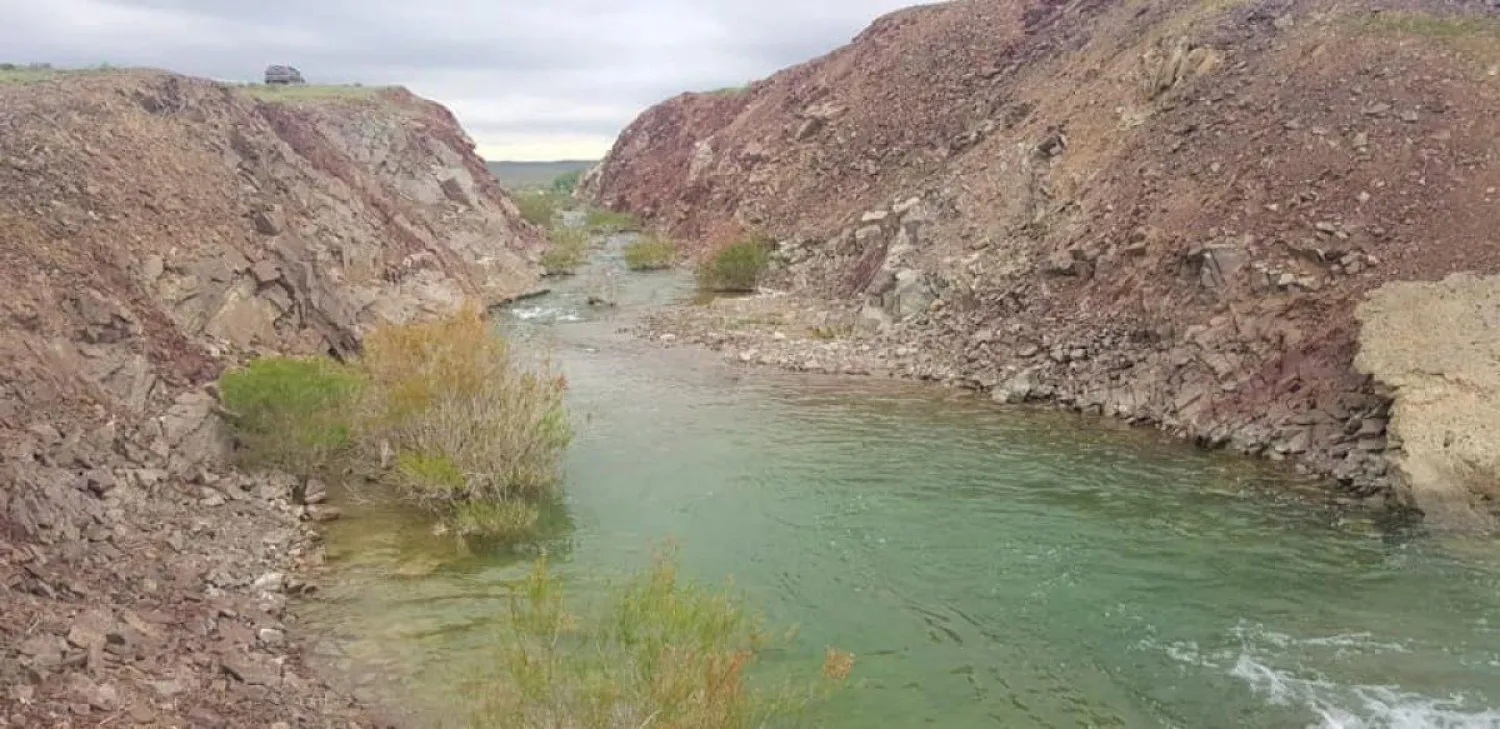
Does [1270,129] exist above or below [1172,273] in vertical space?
above

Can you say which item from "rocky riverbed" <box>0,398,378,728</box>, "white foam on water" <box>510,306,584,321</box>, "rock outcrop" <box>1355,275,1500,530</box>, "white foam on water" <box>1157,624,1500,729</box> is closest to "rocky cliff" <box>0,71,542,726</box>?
"rocky riverbed" <box>0,398,378,728</box>

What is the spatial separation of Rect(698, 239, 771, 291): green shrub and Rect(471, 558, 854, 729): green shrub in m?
27.6

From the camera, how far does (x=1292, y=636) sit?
10.0 meters

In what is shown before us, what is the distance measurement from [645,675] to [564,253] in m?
37.9

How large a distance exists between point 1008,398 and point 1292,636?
982 cm

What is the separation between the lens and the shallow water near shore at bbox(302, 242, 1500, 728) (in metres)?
9.05

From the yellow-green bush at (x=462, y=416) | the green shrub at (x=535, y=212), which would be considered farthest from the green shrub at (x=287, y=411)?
the green shrub at (x=535, y=212)

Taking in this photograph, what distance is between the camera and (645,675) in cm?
704

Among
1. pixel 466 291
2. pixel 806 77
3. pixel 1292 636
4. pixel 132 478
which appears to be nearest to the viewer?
pixel 1292 636

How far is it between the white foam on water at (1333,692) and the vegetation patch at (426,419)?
323 inches

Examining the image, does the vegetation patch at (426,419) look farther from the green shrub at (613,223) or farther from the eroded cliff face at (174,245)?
the green shrub at (613,223)

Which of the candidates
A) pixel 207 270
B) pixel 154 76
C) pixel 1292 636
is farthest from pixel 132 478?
pixel 154 76

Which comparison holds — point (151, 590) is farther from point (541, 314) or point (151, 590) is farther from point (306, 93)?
point (306, 93)

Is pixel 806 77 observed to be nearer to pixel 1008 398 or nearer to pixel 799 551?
pixel 1008 398
